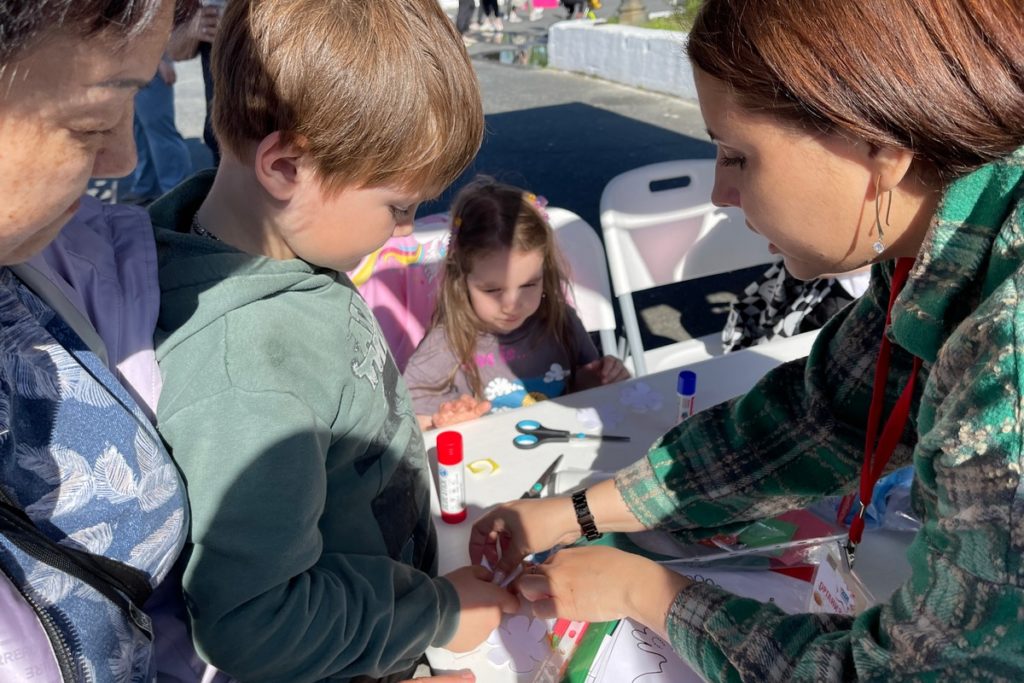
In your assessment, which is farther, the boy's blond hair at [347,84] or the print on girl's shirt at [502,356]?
the print on girl's shirt at [502,356]

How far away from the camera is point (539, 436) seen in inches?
61.6

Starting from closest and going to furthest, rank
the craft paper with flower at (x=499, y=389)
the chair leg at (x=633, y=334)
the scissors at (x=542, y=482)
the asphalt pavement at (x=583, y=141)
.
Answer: the scissors at (x=542, y=482), the craft paper with flower at (x=499, y=389), the chair leg at (x=633, y=334), the asphalt pavement at (x=583, y=141)

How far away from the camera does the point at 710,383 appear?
1.77 metres

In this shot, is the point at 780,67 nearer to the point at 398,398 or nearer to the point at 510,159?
the point at 398,398

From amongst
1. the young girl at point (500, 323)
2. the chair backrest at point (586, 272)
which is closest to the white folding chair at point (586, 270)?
the chair backrest at point (586, 272)

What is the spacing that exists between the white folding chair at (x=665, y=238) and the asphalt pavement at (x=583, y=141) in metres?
1.06

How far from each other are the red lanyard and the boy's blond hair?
0.61 metres

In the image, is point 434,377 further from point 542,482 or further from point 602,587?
point 602,587

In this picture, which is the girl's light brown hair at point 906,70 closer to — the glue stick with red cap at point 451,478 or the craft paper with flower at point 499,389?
the glue stick with red cap at point 451,478

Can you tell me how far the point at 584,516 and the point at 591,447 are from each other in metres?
0.33

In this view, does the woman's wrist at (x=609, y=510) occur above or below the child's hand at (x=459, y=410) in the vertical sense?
above

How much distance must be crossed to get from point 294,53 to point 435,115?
0.56 feet

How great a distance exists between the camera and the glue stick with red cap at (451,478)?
4.24 feet

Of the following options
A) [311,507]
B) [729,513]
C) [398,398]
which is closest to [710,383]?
[729,513]
